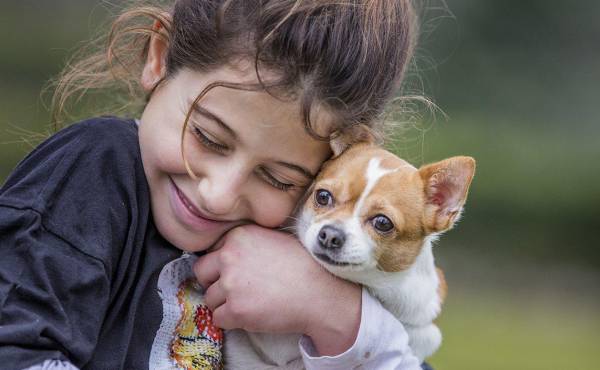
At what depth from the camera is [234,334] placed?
1.72 m

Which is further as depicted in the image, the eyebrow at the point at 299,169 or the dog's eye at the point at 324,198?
the dog's eye at the point at 324,198

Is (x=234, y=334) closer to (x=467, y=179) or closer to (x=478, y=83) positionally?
(x=467, y=179)

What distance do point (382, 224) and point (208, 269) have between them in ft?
1.18

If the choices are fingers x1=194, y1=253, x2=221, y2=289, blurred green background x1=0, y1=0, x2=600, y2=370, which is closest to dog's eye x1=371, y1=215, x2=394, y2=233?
fingers x1=194, y1=253, x2=221, y2=289

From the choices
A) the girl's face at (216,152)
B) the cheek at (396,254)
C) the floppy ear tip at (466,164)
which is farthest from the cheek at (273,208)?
the floppy ear tip at (466,164)

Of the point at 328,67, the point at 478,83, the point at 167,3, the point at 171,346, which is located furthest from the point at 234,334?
the point at 478,83

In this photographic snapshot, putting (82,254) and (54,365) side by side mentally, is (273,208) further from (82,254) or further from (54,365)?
(54,365)

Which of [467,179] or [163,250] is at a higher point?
[467,179]

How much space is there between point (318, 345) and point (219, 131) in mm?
443

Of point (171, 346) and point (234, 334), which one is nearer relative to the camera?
point (171, 346)

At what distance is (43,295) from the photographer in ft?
4.31

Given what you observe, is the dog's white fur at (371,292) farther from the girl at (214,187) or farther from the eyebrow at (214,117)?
the eyebrow at (214,117)

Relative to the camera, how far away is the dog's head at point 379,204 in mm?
1761

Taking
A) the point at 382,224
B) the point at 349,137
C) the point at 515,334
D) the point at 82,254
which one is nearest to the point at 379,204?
the point at 382,224
